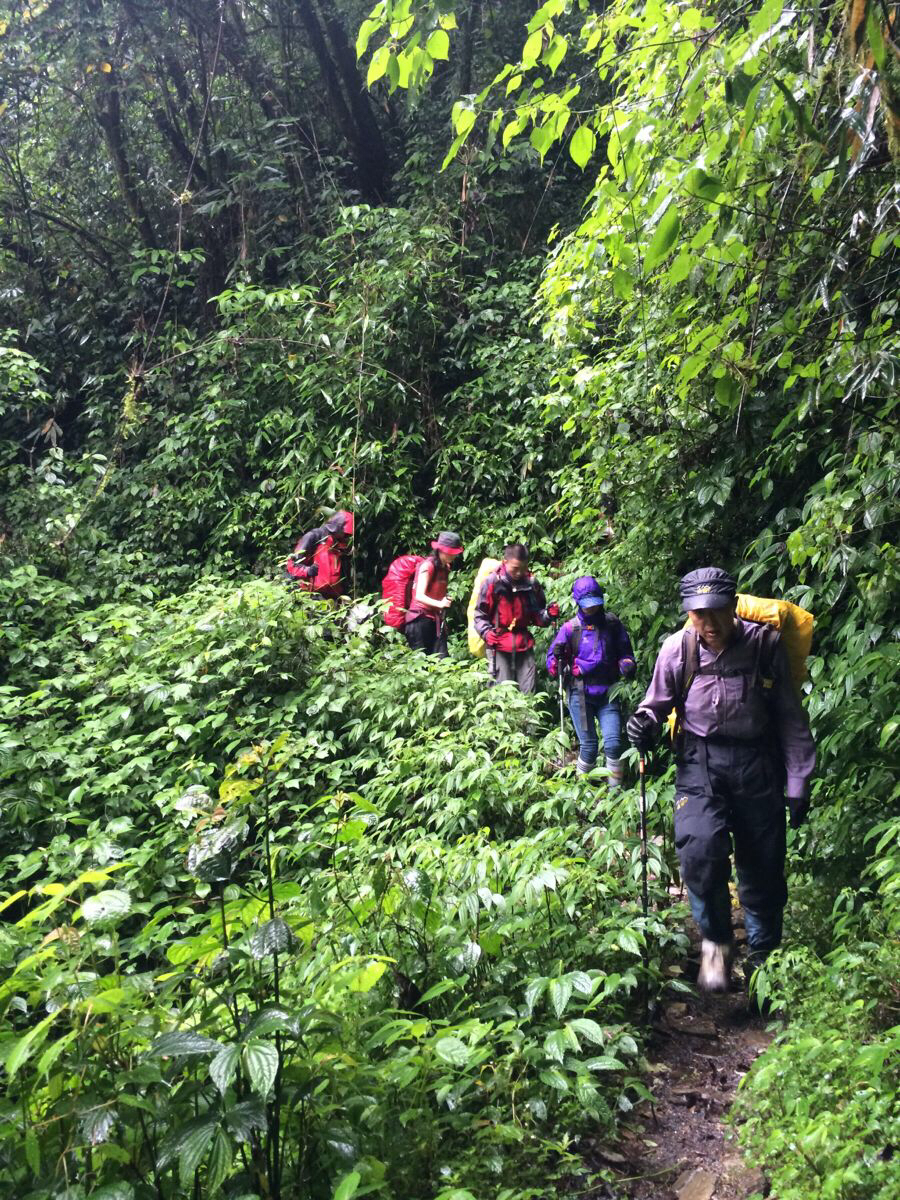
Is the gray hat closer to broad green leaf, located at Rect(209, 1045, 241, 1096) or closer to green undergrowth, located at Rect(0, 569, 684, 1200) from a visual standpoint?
green undergrowth, located at Rect(0, 569, 684, 1200)

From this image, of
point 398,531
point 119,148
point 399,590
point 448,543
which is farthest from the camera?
point 119,148

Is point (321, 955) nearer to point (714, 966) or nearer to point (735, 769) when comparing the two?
point (714, 966)

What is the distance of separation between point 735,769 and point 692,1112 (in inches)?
57.1

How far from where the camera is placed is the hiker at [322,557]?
385 inches

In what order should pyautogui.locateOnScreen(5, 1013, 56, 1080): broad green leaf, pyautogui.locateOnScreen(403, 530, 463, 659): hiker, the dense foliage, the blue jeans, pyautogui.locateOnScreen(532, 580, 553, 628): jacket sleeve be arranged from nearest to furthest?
pyautogui.locateOnScreen(5, 1013, 56, 1080): broad green leaf → the dense foliage → the blue jeans → pyautogui.locateOnScreen(532, 580, 553, 628): jacket sleeve → pyautogui.locateOnScreen(403, 530, 463, 659): hiker

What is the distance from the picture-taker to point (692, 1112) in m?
3.35

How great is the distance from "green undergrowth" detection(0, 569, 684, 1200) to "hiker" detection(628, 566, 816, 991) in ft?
1.20

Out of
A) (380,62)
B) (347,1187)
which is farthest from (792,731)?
(380,62)

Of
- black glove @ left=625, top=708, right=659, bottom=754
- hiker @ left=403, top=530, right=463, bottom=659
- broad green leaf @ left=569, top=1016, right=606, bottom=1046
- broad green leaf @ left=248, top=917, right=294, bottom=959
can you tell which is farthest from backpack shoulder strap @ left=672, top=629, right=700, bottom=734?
hiker @ left=403, top=530, right=463, bottom=659

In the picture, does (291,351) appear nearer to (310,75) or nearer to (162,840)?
(310,75)

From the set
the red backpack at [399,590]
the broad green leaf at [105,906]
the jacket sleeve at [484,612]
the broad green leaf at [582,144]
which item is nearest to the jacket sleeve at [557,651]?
the jacket sleeve at [484,612]

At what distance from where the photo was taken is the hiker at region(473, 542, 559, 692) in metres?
7.98

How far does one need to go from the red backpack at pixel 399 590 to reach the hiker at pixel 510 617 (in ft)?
4.83

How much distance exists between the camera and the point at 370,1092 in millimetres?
2738
